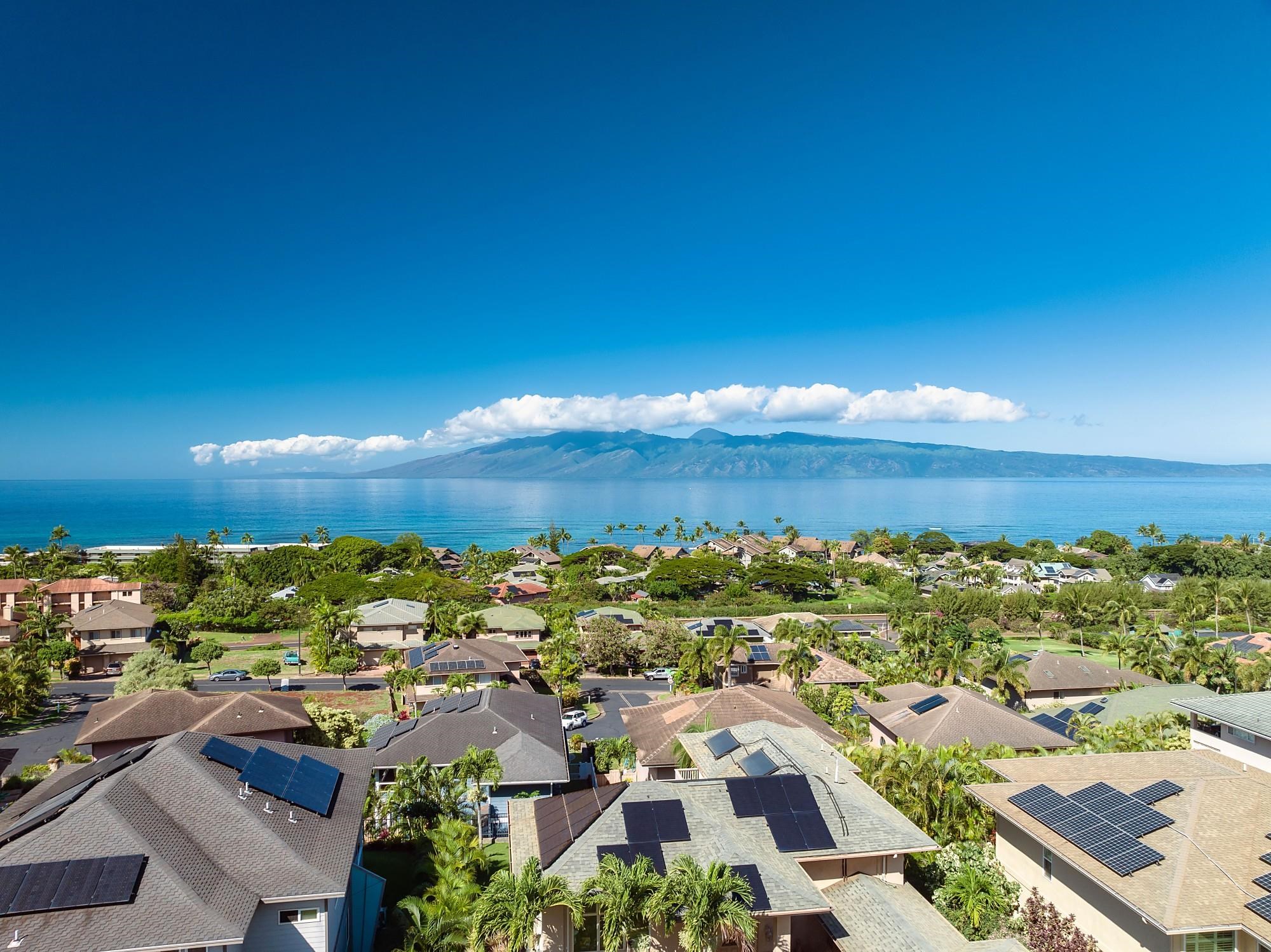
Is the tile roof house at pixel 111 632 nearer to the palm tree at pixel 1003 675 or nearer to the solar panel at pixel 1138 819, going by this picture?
the palm tree at pixel 1003 675

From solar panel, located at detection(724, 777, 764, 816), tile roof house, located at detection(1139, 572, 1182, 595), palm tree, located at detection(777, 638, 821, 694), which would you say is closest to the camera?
solar panel, located at detection(724, 777, 764, 816)

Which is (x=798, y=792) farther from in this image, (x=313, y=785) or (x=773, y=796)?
(x=313, y=785)

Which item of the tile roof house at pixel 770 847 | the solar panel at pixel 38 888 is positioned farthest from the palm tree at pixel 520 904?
the solar panel at pixel 38 888

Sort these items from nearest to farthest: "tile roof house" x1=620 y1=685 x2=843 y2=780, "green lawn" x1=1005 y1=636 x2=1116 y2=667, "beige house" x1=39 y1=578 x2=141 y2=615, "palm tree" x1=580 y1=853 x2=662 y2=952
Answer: "palm tree" x1=580 y1=853 x2=662 y2=952, "tile roof house" x1=620 y1=685 x2=843 y2=780, "green lawn" x1=1005 y1=636 x2=1116 y2=667, "beige house" x1=39 y1=578 x2=141 y2=615

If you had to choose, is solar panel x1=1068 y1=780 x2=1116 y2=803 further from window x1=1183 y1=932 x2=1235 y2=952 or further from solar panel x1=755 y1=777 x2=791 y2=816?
solar panel x1=755 y1=777 x2=791 y2=816

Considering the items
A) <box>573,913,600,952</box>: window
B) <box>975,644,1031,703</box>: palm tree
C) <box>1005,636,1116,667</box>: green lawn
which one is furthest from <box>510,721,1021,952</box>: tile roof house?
<box>1005,636,1116,667</box>: green lawn
